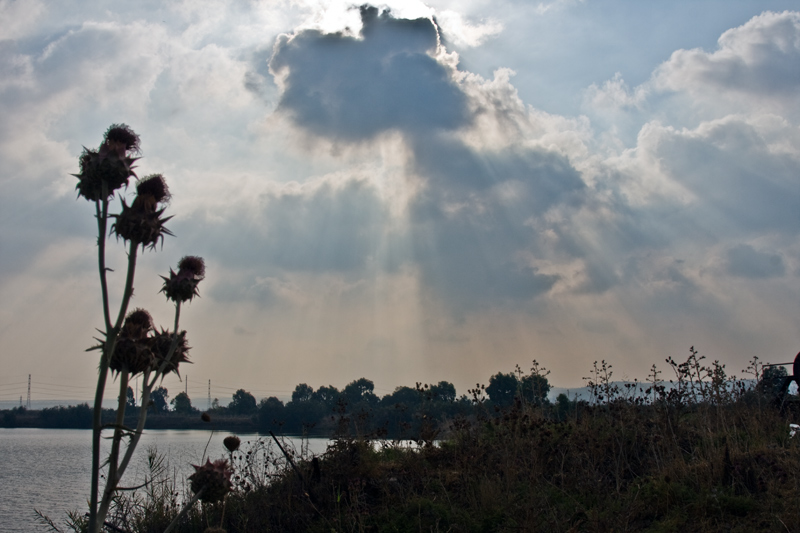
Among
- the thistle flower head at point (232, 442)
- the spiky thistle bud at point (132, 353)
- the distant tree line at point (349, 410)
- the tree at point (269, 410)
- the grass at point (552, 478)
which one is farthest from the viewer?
the tree at point (269, 410)

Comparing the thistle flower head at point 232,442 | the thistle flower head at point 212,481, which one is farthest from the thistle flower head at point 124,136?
the thistle flower head at point 232,442

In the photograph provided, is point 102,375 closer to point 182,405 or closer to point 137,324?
point 137,324

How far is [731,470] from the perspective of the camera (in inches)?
297

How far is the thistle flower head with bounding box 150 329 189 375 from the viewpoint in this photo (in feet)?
8.80

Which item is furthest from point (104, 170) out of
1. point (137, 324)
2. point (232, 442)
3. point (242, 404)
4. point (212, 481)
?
point (242, 404)

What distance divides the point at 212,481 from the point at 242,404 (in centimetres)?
6195

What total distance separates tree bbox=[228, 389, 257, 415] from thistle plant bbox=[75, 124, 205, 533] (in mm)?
59321

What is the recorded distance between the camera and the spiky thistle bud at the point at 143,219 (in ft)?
8.19

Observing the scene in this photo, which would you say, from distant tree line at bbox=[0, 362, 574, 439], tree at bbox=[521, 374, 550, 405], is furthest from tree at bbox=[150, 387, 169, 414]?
tree at bbox=[521, 374, 550, 405]

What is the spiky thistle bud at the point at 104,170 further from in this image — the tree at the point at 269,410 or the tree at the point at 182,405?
the tree at the point at 182,405

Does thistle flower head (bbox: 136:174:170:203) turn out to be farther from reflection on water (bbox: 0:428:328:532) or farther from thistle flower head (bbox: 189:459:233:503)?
reflection on water (bbox: 0:428:328:532)

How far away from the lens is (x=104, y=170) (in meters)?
2.50

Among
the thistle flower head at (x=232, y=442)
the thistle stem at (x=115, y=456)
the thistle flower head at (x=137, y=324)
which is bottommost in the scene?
the thistle flower head at (x=232, y=442)

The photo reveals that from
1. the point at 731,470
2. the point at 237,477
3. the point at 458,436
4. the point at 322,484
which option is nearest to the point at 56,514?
the point at 237,477
